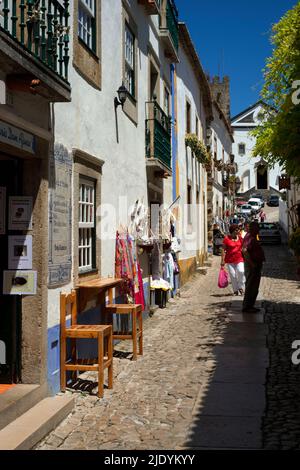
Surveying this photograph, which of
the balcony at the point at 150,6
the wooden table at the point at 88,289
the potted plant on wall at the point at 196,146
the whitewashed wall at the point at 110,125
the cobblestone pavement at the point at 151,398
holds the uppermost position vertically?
the balcony at the point at 150,6

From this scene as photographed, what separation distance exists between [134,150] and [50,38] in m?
4.84

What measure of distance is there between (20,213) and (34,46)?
1.68 metres

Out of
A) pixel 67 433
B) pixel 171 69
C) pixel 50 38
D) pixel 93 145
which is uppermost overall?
pixel 171 69

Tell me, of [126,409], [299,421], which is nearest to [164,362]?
[126,409]

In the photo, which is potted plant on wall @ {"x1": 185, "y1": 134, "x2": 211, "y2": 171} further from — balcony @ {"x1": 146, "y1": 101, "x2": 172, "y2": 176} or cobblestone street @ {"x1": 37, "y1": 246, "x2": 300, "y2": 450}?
cobblestone street @ {"x1": 37, "y1": 246, "x2": 300, "y2": 450}

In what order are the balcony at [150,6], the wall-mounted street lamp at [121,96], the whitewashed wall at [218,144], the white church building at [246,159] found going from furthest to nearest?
the white church building at [246,159] < the whitewashed wall at [218,144] < the balcony at [150,6] < the wall-mounted street lamp at [121,96]

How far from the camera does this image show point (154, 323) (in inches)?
424

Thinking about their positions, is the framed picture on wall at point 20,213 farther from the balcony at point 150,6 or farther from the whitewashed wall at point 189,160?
the whitewashed wall at point 189,160

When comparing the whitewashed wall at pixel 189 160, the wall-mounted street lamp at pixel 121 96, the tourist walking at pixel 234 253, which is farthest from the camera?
the whitewashed wall at pixel 189 160

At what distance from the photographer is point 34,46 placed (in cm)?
557

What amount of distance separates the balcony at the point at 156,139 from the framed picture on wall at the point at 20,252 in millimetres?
6131

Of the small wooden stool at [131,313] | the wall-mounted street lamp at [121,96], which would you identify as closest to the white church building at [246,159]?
the wall-mounted street lamp at [121,96]

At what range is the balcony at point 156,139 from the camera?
11.5 m
